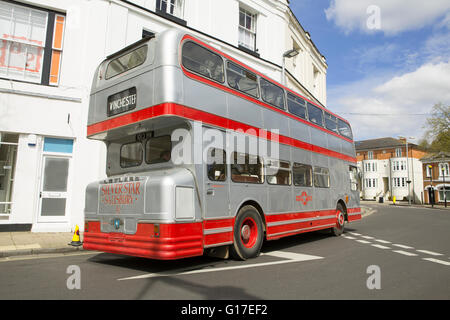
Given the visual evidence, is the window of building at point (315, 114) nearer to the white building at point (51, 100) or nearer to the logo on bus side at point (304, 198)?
the logo on bus side at point (304, 198)

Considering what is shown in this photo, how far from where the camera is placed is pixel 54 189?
36.7 feet

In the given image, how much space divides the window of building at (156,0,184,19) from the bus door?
10.3m

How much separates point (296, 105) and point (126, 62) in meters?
5.14

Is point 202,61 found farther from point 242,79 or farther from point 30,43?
point 30,43

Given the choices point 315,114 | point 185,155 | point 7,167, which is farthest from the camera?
point 7,167

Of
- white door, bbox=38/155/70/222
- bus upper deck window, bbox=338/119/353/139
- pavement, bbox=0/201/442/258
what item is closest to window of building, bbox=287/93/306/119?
bus upper deck window, bbox=338/119/353/139

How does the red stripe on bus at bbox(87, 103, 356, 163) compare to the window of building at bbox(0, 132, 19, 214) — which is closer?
the red stripe on bus at bbox(87, 103, 356, 163)

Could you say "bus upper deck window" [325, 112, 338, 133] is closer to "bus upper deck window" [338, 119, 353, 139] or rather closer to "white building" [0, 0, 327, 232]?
"bus upper deck window" [338, 119, 353, 139]

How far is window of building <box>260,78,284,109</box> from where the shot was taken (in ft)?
26.7

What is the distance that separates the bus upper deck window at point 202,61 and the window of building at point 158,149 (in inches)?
56.8

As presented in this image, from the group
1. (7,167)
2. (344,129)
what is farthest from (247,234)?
(7,167)

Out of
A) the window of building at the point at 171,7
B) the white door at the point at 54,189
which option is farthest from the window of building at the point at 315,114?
the white door at the point at 54,189

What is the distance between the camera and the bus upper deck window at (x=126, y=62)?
623 cm
